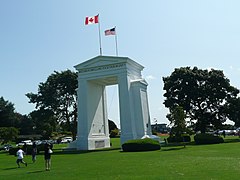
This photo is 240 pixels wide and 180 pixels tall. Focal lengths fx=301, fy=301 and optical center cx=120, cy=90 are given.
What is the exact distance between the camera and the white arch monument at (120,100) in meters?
39.7

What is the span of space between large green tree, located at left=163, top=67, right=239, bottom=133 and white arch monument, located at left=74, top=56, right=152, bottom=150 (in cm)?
827

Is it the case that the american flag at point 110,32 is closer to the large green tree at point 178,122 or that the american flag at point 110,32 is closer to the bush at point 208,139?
the large green tree at point 178,122

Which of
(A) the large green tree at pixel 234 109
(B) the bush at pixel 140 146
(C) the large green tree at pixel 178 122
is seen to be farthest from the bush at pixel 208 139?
(A) the large green tree at pixel 234 109

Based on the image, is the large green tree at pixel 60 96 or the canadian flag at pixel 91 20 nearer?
the canadian flag at pixel 91 20

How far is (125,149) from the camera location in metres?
31.5

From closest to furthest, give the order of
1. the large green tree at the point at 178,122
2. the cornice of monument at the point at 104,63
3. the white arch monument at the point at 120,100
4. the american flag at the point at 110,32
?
the large green tree at the point at 178,122
the white arch monument at the point at 120,100
the cornice of monument at the point at 104,63
the american flag at the point at 110,32

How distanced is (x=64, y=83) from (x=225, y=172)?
46.2 m

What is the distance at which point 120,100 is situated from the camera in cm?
4031

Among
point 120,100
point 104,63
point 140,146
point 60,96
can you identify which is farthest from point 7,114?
point 140,146

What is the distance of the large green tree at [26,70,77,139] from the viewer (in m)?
56.2

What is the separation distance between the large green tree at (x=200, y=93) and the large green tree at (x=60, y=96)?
17.8 meters

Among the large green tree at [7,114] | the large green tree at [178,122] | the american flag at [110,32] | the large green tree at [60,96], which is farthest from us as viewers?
the large green tree at [7,114]

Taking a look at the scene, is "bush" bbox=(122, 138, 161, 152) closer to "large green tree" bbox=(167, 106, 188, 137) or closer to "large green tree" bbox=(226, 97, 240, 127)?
"large green tree" bbox=(167, 106, 188, 137)

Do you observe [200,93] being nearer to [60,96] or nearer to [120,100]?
[120,100]
